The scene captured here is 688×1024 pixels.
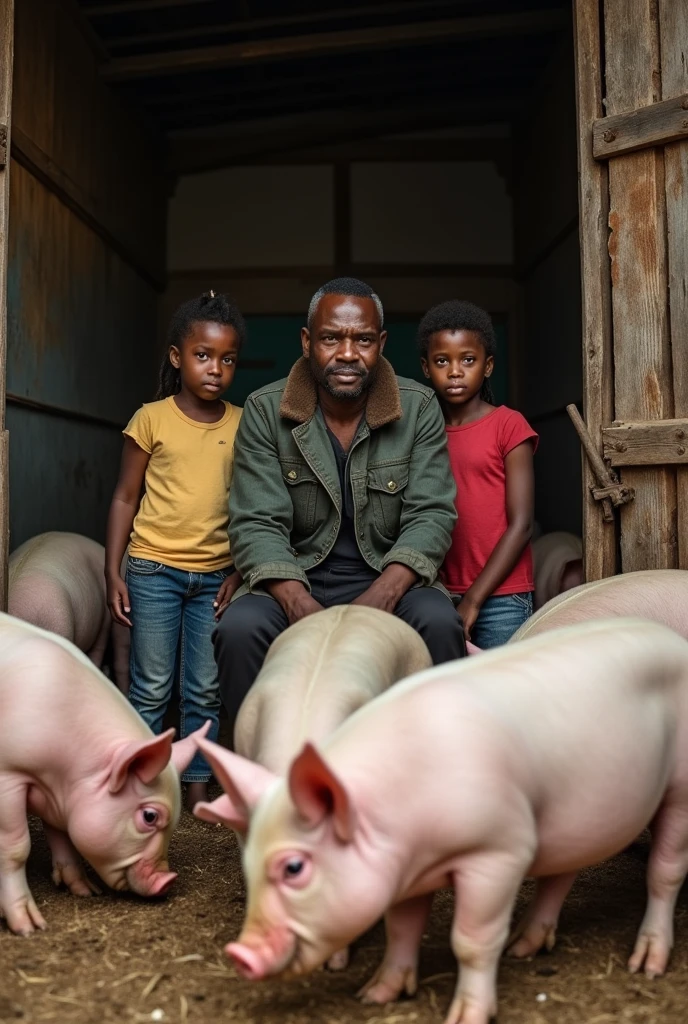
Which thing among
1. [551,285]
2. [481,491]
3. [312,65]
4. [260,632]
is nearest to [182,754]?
[260,632]

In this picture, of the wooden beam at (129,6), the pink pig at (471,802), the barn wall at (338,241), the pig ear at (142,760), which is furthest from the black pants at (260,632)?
the barn wall at (338,241)

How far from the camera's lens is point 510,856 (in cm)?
234

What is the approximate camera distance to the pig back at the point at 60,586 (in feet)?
16.2

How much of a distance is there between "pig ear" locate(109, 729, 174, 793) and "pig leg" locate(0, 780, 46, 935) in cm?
29

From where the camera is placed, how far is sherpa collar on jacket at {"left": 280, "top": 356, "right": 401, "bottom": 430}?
416cm

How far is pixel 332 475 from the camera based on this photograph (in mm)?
4109

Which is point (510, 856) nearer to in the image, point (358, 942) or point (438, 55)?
point (358, 942)

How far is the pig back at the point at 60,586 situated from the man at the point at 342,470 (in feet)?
4.03

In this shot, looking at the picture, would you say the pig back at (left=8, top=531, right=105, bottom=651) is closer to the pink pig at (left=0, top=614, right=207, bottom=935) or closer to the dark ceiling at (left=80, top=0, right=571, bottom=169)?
the pink pig at (left=0, top=614, right=207, bottom=935)

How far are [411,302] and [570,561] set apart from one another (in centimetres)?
458

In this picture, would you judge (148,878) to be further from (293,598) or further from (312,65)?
(312,65)

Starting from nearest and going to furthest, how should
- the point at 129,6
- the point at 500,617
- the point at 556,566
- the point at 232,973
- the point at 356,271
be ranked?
the point at 232,973 → the point at 500,617 → the point at 556,566 → the point at 129,6 → the point at 356,271

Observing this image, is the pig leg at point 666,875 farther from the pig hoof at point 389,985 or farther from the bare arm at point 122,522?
the bare arm at point 122,522

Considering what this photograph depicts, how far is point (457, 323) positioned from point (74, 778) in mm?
2483
